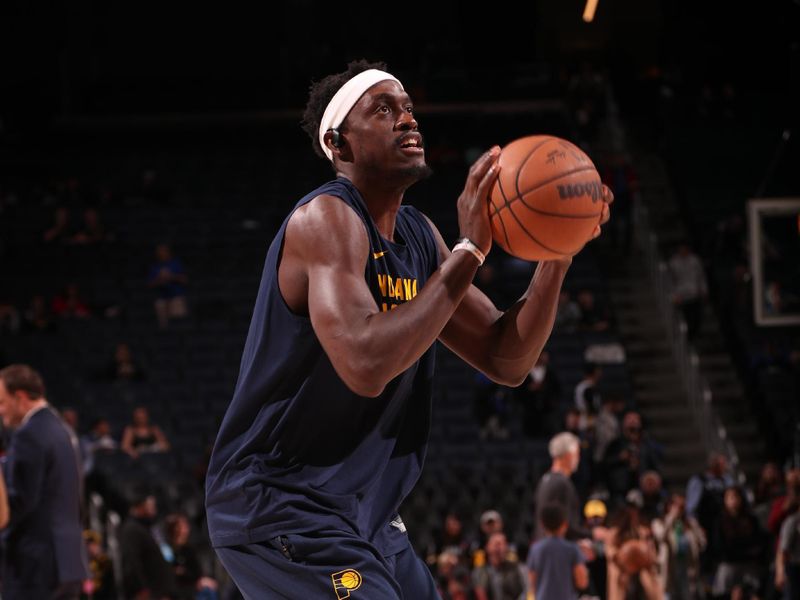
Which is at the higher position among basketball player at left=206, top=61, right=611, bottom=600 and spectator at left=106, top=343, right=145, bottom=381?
basketball player at left=206, top=61, right=611, bottom=600

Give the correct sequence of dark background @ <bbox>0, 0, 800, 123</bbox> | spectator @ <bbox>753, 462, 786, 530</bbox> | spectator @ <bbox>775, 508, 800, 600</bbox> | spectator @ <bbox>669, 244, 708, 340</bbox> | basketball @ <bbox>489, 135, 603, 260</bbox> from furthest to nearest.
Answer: dark background @ <bbox>0, 0, 800, 123</bbox>, spectator @ <bbox>669, 244, 708, 340</bbox>, spectator @ <bbox>753, 462, 786, 530</bbox>, spectator @ <bbox>775, 508, 800, 600</bbox>, basketball @ <bbox>489, 135, 603, 260</bbox>

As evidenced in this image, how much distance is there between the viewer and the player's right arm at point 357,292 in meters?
2.82

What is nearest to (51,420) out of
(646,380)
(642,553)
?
(642,553)

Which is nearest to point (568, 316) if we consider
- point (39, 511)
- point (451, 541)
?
point (451, 541)

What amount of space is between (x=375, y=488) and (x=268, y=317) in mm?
496

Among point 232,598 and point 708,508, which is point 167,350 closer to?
point 232,598

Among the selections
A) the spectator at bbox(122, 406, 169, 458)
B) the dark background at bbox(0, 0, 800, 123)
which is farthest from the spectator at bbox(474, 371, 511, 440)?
the dark background at bbox(0, 0, 800, 123)

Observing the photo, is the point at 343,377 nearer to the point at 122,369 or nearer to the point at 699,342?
the point at 122,369

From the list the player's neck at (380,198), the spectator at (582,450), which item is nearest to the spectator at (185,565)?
the spectator at (582,450)

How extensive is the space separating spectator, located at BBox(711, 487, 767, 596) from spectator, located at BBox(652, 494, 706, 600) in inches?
10.6

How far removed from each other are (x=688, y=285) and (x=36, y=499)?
1104 centimetres

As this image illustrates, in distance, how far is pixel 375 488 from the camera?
10.5 ft

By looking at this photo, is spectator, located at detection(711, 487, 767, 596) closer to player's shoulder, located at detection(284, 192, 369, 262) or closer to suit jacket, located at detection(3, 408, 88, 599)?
suit jacket, located at detection(3, 408, 88, 599)

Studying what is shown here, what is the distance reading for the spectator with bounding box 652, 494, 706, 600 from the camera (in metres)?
10.9
